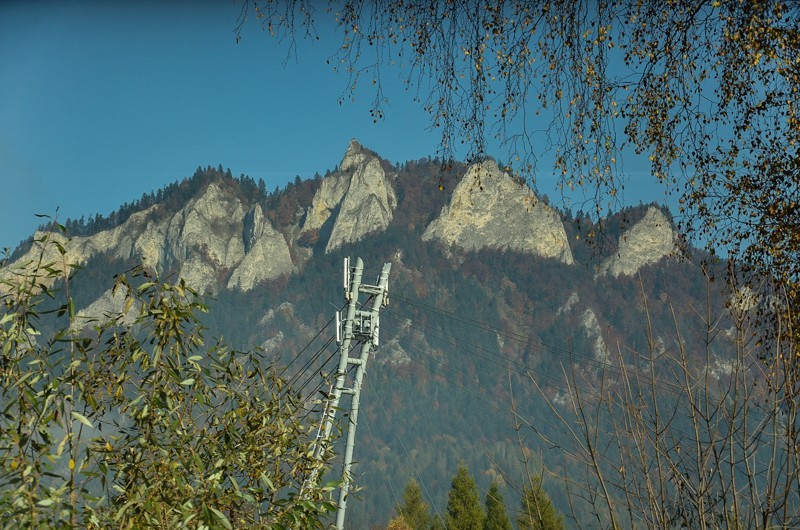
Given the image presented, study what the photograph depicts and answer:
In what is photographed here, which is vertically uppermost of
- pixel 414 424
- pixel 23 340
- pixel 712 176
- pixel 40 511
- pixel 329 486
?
pixel 414 424

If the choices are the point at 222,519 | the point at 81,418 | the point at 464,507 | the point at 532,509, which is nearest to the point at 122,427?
the point at 81,418

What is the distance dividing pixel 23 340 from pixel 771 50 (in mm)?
4027

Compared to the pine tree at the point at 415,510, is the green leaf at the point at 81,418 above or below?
below

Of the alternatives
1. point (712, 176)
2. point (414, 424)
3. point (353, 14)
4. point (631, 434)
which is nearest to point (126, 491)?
point (631, 434)

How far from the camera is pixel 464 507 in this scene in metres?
40.4

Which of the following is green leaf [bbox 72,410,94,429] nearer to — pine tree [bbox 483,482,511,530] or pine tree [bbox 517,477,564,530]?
pine tree [bbox 517,477,564,530]

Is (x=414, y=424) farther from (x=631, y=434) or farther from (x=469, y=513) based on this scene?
(x=631, y=434)

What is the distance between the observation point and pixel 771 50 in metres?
5.06

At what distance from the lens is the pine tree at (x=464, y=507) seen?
131ft

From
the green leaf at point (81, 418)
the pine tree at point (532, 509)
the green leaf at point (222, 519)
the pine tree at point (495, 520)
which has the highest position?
the pine tree at point (495, 520)

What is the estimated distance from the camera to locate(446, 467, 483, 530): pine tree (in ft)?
131

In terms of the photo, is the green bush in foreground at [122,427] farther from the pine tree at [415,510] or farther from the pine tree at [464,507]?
the pine tree at [415,510]

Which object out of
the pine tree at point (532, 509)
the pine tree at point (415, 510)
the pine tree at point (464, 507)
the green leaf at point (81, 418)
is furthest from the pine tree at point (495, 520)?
the green leaf at point (81, 418)

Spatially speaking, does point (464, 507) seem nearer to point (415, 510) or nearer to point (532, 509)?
point (415, 510)
